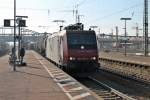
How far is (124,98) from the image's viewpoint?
16781 mm

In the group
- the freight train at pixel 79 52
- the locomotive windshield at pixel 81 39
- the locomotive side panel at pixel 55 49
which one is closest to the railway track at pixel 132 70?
the freight train at pixel 79 52

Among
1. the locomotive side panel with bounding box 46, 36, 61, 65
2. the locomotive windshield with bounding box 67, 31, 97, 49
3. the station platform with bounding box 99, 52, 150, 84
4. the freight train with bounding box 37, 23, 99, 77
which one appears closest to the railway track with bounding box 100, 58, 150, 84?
the station platform with bounding box 99, 52, 150, 84

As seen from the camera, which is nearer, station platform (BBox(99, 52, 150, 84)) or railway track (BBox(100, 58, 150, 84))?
railway track (BBox(100, 58, 150, 84))

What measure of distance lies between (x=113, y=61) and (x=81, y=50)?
2206 centimetres

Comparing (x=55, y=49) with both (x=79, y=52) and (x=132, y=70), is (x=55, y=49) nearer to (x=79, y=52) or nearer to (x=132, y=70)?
(x=79, y=52)

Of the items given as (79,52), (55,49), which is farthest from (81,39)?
(55,49)

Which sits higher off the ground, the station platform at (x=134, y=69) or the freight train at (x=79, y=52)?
the freight train at (x=79, y=52)

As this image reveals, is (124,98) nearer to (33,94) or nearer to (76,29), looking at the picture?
(33,94)

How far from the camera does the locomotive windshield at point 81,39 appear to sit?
26.8m

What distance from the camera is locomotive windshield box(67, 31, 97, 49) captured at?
26.8 m

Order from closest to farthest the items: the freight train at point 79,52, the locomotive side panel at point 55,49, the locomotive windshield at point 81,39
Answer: the freight train at point 79,52, the locomotive windshield at point 81,39, the locomotive side panel at point 55,49

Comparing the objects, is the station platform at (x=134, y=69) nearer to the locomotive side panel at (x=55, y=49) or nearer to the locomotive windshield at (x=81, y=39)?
the locomotive windshield at (x=81, y=39)

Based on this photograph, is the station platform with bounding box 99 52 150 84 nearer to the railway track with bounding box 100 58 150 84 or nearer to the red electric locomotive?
the railway track with bounding box 100 58 150 84

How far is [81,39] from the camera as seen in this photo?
27.0m
